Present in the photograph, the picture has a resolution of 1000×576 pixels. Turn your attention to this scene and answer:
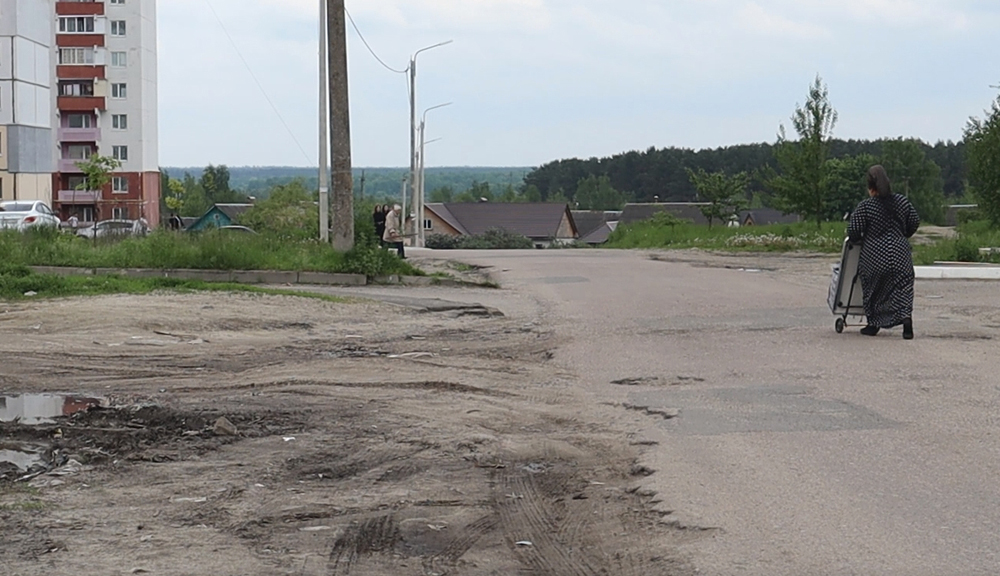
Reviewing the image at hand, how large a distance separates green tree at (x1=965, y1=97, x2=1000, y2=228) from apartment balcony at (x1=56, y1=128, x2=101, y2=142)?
235ft

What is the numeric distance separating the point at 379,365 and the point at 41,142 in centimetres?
5182

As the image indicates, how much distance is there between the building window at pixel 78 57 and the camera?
91875 millimetres

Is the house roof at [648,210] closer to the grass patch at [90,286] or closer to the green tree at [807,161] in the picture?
the green tree at [807,161]

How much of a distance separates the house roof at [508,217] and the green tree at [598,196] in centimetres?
4830

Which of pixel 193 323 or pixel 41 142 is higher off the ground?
pixel 41 142

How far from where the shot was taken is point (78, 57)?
9206cm

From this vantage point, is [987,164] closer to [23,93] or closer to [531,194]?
[23,93]

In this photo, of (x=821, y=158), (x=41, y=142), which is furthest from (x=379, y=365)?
(x=41, y=142)

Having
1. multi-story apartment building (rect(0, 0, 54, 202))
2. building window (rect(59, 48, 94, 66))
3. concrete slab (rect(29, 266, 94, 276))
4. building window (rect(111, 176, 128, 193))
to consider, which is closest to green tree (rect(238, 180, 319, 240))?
building window (rect(111, 176, 128, 193))

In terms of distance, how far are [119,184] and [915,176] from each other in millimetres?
55585

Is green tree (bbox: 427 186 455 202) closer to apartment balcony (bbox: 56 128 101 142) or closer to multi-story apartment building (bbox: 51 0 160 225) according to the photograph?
multi-story apartment building (bbox: 51 0 160 225)

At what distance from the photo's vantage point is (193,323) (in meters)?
13.8

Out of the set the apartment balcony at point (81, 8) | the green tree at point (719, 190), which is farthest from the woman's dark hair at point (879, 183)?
the apartment balcony at point (81, 8)

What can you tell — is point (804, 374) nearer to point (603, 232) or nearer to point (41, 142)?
point (41, 142)
